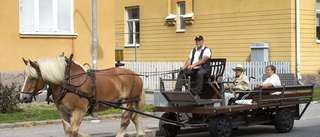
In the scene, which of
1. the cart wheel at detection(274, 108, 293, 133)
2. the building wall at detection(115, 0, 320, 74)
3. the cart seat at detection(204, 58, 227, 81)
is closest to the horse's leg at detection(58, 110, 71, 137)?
the cart seat at detection(204, 58, 227, 81)

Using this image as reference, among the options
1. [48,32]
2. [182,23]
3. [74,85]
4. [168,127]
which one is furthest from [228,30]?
[74,85]

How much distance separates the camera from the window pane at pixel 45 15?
56.2 ft

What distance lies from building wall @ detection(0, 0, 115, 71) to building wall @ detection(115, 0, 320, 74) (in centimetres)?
989

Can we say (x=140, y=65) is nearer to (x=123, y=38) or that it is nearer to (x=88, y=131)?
(x=123, y=38)

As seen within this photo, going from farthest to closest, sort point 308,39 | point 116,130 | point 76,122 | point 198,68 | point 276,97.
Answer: point 308,39
point 116,130
point 276,97
point 198,68
point 76,122

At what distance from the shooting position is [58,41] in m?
17.4

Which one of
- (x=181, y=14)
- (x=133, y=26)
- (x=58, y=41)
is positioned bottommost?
(x=58, y=41)

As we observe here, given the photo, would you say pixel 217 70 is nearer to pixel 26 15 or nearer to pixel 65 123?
pixel 65 123

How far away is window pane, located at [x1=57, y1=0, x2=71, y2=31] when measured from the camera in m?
17.5

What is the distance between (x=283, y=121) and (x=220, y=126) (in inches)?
83.2

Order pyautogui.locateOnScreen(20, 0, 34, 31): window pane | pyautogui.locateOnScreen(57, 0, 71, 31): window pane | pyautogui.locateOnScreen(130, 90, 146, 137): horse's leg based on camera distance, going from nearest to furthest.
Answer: pyautogui.locateOnScreen(130, 90, 146, 137): horse's leg < pyautogui.locateOnScreen(20, 0, 34, 31): window pane < pyautogui.locateOnScreen(57, 0, 71, 31): window pane

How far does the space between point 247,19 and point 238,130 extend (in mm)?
14214

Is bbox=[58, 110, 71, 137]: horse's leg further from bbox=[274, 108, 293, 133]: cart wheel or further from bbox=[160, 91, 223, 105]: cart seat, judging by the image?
bbox=[274, 108, 293, 133]: cart wheel

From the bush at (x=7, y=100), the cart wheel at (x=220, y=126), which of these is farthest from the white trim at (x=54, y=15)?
the cart wheel at (x=220, y=126)
